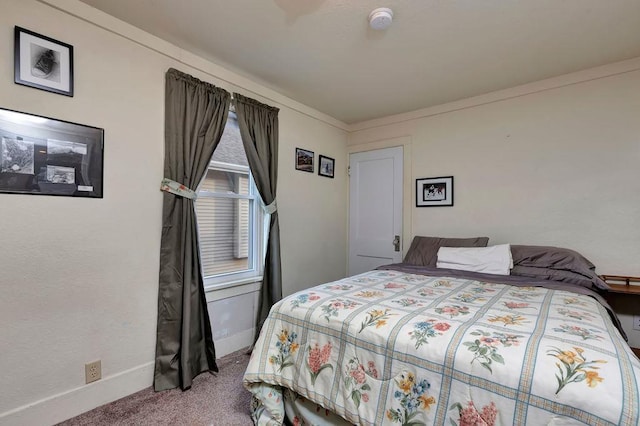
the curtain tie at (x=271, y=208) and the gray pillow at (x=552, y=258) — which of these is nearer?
the gray pillow at (x=552, y=258)

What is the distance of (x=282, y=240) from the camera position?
9.79 ft

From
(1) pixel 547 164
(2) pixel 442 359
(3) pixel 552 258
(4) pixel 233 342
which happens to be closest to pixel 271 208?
(4) pixel 233 342

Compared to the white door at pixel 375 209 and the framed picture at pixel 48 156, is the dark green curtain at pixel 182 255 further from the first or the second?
the white door at pixel 375 209

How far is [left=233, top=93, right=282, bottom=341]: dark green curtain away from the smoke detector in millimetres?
1243

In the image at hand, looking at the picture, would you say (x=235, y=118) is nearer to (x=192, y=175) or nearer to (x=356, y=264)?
(x=192, y=175)

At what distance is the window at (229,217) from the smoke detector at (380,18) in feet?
4.45

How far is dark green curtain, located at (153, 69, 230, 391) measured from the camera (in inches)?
80.1

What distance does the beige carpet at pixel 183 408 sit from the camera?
1.66m

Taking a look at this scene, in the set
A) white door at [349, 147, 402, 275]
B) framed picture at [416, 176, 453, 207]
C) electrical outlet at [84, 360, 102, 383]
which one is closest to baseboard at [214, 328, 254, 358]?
electrical outlet at [84, 360, 102, 383]

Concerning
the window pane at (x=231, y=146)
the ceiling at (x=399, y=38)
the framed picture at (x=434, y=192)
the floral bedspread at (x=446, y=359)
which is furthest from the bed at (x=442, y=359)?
the ceiling at (x=399, y=38)

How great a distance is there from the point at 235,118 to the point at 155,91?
0.66 m

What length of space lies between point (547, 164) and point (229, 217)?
290 cm

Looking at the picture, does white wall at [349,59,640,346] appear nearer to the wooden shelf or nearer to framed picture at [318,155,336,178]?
the wooden shelf

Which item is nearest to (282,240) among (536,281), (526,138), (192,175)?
(192,175)
